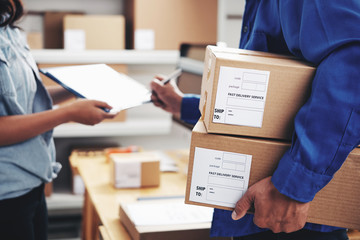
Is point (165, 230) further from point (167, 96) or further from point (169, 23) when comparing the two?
point (169, 23)

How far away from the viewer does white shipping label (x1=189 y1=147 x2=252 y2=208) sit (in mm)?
901

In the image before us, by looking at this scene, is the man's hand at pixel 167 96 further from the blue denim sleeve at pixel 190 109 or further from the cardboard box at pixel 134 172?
the cardboard box at pixel 134 172

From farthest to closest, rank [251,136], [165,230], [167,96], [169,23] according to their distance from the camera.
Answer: [169,23] < [167,96] < [165,230] < [251,136]

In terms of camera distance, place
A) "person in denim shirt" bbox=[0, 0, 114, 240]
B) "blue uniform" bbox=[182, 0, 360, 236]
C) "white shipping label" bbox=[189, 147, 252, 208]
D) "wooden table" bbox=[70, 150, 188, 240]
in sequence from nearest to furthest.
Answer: "blue uniform" bbox=[182, 0, 360, 236] < "white shipping label" bbox=[189, 147, 252, 208] < "person in denim shirt" bbox=[0, 0, 114, 240] < "wooden table" bbox=[70, 150, 188, 240]

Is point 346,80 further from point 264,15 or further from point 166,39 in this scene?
point 166,39

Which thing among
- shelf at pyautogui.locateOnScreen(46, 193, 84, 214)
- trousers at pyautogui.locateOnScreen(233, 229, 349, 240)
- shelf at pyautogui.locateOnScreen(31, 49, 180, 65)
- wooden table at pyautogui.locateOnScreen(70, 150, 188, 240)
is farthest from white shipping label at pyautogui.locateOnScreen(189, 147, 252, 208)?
shelf at pyautogui.locateOnScreen(46, 193, 84, 214)

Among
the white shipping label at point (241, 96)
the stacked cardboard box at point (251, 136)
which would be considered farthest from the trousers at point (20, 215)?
the white shipping label at point (241, 96)

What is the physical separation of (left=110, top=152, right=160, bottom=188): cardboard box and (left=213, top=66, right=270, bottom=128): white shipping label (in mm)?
964

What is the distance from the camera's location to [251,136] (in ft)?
2.95

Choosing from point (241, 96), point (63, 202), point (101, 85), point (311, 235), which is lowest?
point (63, 202)

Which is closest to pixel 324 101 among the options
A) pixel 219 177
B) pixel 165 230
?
pixel 219 177

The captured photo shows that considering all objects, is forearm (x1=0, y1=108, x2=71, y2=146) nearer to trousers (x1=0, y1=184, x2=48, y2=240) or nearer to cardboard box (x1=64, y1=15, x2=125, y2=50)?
trousers (x1=0, y1=184, x2=48, y2=240)

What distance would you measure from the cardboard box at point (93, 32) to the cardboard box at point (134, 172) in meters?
1.05

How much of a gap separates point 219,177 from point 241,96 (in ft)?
0.60
